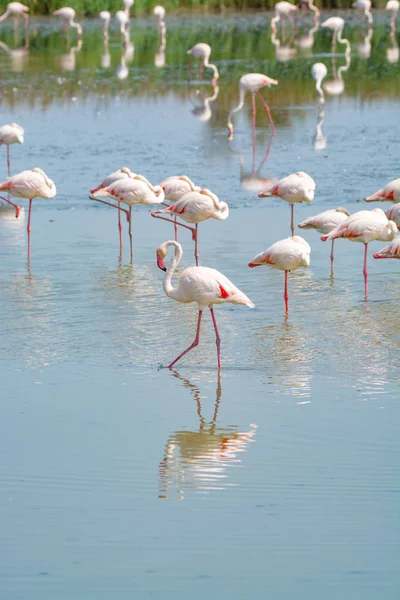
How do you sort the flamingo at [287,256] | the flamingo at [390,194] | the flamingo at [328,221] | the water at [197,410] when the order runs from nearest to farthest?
the water at [197,410]
the flamingo at [287,256]
the flamingo at [328,221]
the flamingo at [390,194]

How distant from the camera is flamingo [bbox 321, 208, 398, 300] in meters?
8.81

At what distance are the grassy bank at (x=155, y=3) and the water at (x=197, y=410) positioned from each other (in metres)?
20.5

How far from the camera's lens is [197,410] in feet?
20.3

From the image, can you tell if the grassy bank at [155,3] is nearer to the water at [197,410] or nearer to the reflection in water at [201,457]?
the water at [197,410]

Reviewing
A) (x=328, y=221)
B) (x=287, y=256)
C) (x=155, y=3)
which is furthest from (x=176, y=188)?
(x=155, y=3)

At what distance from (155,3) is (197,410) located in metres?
30.1

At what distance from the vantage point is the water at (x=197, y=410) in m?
4.43

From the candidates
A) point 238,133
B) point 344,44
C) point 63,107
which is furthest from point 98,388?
point 344,44

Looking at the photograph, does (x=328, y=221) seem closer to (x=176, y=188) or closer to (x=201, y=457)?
(x=176, y=188)

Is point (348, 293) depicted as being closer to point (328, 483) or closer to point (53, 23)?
point (328, 483)

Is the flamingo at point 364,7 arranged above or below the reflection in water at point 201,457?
above

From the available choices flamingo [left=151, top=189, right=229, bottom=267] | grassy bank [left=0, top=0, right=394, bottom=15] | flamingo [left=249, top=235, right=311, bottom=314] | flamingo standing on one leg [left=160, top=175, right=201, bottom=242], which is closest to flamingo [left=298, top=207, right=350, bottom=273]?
flamingo [left=151, top=189, right=229, bottom=267]

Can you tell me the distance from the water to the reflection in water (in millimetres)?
13

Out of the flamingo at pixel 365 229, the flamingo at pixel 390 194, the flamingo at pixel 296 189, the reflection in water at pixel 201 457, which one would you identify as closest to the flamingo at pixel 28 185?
the flamingo at pixel 296 189
